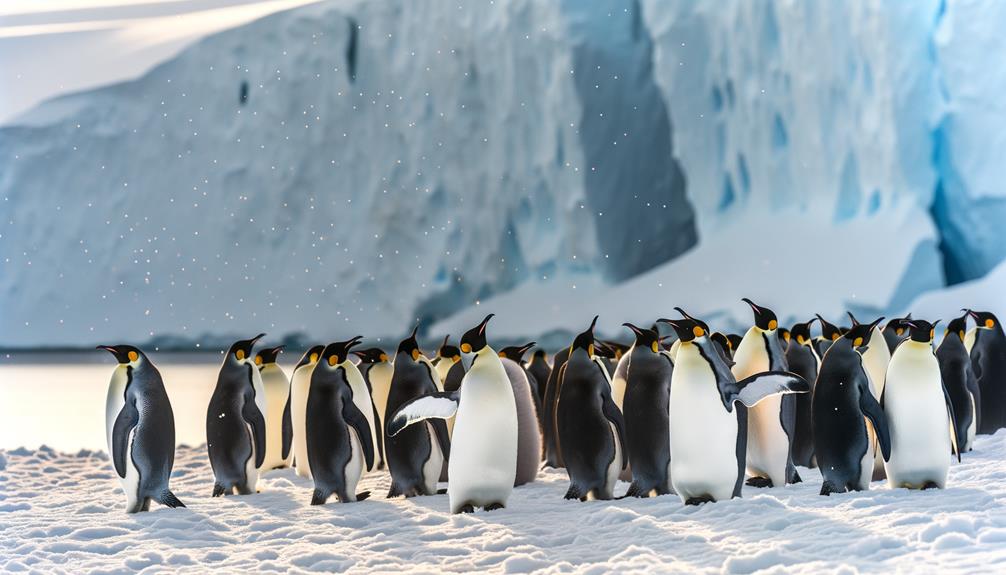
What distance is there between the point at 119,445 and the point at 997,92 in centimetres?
1066

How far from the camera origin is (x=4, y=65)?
1809 centimetres

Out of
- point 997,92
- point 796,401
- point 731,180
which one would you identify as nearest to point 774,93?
point 731,180

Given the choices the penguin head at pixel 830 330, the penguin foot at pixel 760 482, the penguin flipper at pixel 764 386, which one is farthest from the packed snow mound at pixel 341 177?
the penguin flipper at pixel 764 386

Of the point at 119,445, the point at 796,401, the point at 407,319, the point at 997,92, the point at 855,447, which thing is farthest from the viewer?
the point at 407,319

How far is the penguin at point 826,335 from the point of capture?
375 centimetres

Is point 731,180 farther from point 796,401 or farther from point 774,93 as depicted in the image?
point 796,401

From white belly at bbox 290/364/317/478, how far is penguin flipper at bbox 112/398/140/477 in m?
0.77

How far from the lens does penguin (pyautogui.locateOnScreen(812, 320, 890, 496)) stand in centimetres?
301

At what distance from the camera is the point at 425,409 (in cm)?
313

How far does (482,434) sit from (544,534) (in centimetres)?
42

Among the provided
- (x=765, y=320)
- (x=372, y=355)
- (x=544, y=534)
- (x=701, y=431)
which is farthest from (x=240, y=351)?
(x=765, y=320)

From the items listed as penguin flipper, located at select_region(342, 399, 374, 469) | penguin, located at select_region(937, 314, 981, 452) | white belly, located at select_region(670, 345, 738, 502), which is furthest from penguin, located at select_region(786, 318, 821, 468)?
penguin flipper, located at select_region(342, 399, 374, 469)

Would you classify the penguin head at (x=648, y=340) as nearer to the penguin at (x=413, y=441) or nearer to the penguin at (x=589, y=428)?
the penguin at (x=589, y=428)

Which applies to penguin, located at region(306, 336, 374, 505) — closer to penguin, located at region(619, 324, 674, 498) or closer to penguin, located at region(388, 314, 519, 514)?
penguin, located at region(388, 314, 519, 514)
